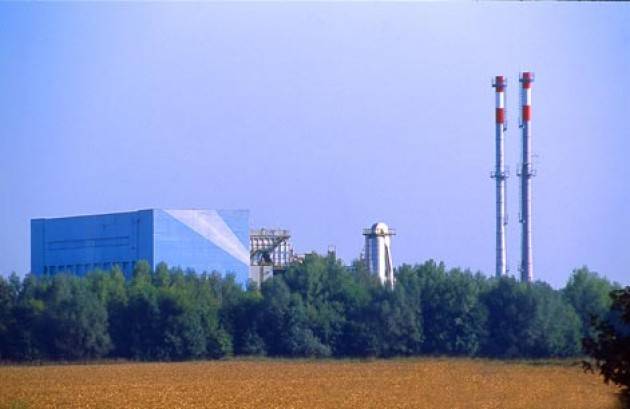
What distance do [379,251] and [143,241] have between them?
1600cm

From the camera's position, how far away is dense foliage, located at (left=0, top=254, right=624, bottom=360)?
A: 58969 mm

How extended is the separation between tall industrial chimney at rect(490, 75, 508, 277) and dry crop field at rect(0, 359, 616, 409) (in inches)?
781

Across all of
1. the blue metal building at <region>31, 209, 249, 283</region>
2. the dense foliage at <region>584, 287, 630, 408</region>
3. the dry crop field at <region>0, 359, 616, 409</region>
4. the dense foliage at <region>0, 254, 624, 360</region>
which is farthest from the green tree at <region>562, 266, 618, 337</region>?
the dense foliage at <region>584, 287, 630, 408</region>

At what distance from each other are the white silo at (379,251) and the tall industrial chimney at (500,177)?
696 cm

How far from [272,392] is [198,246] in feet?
100

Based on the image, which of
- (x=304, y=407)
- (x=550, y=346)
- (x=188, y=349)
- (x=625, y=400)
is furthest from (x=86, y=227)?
(x=625, y=400)

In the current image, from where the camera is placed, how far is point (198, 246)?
217ft

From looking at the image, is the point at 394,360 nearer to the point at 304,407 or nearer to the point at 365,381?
the point at 365,381

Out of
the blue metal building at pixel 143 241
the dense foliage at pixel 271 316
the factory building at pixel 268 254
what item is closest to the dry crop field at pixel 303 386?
the dense foliage at pixel 271 316

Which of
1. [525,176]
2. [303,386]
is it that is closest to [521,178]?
[525,176]

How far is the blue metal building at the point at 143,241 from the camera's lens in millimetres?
63875

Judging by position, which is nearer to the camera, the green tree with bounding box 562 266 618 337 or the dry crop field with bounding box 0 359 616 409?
the dry crop field with bounding box 0 359 616 409

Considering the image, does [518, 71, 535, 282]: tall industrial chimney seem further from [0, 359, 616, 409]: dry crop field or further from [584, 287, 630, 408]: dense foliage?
[584, 287, 630, 408]: dense foliage

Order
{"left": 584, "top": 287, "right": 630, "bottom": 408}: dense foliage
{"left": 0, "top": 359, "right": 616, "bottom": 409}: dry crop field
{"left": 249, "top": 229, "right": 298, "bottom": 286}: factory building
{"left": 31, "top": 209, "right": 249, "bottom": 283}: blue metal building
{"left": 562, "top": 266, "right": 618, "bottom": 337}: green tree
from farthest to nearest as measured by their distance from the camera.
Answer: {"left": 249, "top": 229, "right": 298, "bottom": 286}: factory building
{"left": 31, "top": 209, "right": 249, "bottom": 283}: blue metal building
{"left": 562, "top": 266, "right": 618, "bottom": 337}: green tree
{"left": 0, "top": 359, "right": 616, "bottom": 409}: dry crop field
{"left": 584, "top": 287, "right": 630, "bottom": 408}: dense foliage
